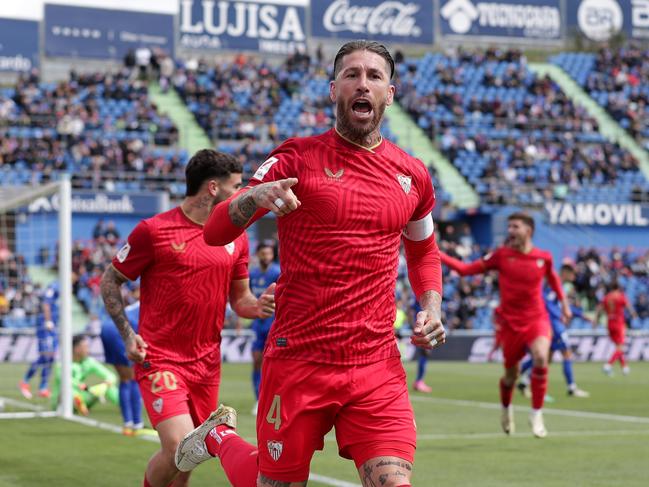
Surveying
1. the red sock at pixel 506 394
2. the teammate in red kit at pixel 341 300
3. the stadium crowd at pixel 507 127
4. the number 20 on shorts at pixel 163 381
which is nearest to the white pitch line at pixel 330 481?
the number 20 on shorts at pixel 163 381

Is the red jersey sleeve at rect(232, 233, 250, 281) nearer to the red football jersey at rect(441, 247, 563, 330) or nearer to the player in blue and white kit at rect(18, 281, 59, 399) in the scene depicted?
the red football jersey at rect(441, 247, 563, 330)

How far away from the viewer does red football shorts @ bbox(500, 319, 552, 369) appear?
12906 millimetres

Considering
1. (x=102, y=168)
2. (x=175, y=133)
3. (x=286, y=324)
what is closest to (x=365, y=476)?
(x=286, y=324)

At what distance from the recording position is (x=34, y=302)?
25547 millimetres

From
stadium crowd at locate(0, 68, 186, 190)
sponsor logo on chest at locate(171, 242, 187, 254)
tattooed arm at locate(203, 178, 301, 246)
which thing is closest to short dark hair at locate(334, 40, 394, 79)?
tattooed arm at locate(203, 178, 301, 246)

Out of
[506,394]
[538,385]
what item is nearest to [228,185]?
[538,385]

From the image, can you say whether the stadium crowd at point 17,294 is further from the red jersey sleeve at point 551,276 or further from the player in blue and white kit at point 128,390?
the red jersey sleeve at point 551,276

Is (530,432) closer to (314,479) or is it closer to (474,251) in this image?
(314,479)

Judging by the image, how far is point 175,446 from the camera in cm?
642

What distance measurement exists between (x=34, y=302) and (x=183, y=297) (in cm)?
1950

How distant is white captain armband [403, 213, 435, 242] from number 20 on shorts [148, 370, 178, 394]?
2031mm

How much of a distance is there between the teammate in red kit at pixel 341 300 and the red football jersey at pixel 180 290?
73.4 inches

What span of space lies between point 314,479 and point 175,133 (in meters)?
31.3

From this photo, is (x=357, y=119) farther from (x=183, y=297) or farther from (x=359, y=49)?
(x=183, y=297)
